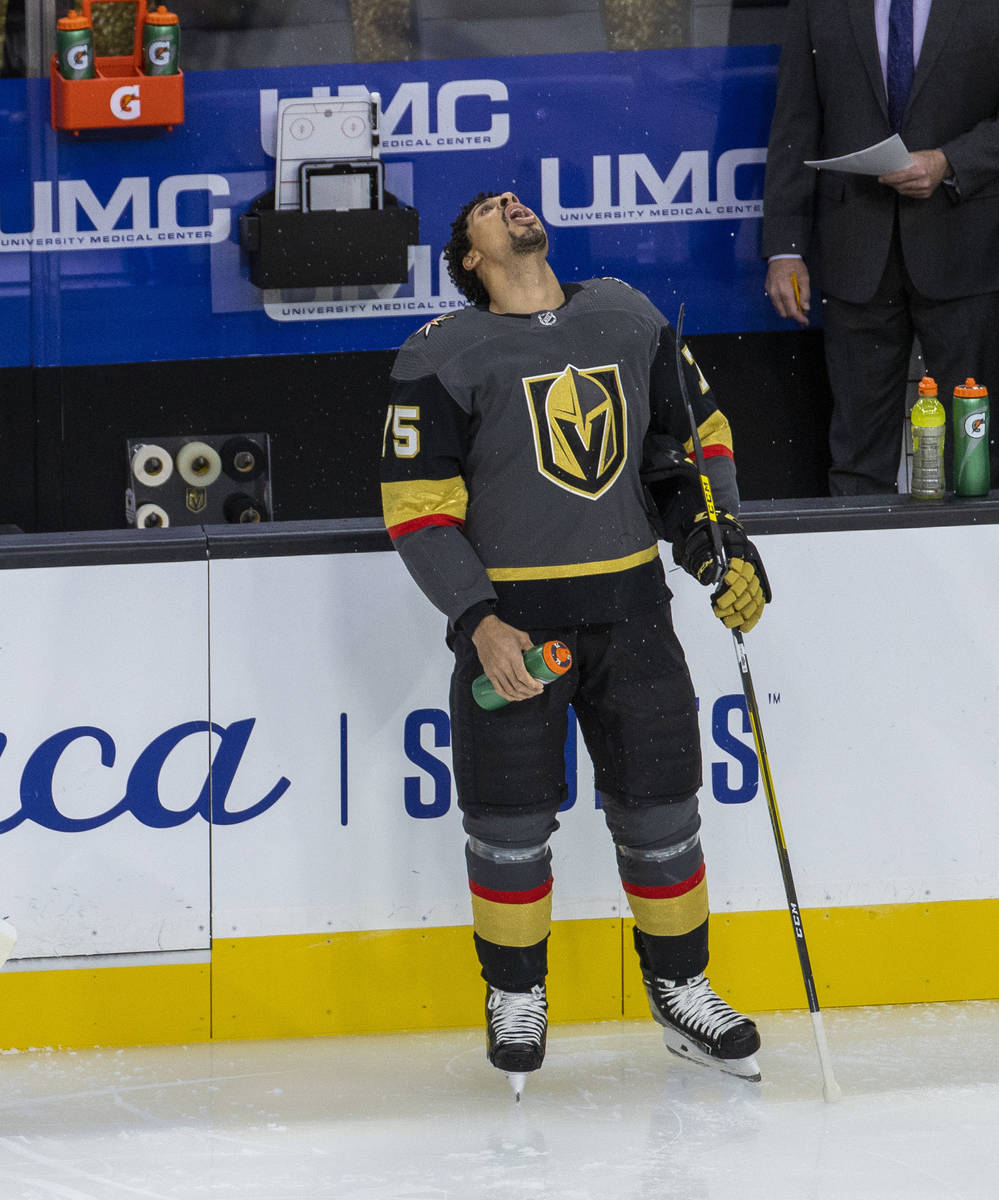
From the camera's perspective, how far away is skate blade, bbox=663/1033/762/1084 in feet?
11.5

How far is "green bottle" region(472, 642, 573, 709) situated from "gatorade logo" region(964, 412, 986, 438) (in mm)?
1074

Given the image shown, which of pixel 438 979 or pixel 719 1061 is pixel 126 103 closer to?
pixel 438 979

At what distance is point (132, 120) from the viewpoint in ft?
16.1

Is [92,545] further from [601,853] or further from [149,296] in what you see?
[149,296]

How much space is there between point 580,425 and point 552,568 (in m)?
0.26

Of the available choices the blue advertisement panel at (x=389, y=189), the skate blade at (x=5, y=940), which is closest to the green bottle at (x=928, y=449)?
the blue advertisement panel at (x=389, y=189)

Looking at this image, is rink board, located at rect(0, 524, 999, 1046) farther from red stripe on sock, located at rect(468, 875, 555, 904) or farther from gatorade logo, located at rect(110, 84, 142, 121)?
gatorade logo, located at rect(110, 84, 142, 121)

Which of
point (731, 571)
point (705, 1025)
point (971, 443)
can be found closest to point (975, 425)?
point (971, 443)

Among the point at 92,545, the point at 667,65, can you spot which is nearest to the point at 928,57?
the point at 667,65

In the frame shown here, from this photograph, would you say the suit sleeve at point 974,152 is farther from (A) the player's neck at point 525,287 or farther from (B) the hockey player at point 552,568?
(A) the player's neck at point 525,287

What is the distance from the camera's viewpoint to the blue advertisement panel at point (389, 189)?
5055 millimetres

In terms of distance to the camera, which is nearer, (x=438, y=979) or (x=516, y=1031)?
(x=516, y=1031)

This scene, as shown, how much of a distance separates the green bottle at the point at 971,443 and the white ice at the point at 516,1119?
3.48 ft

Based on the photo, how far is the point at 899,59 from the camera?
4691mm
